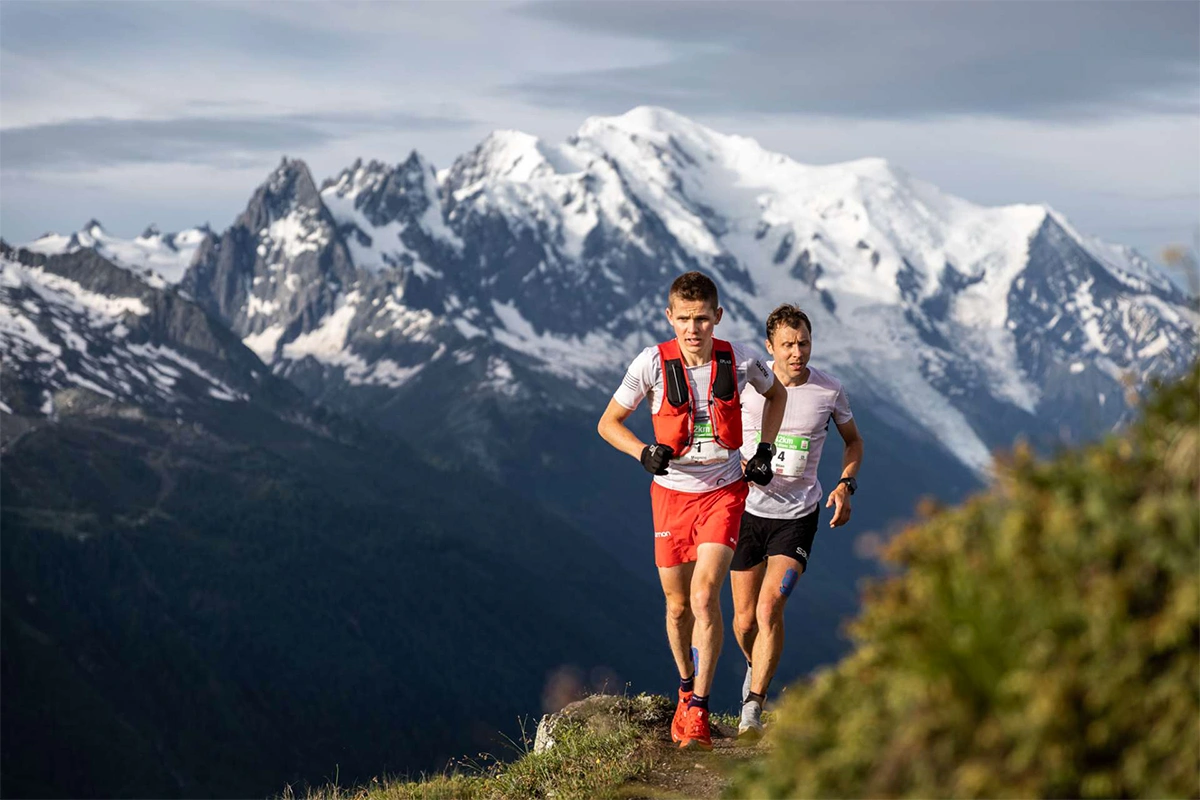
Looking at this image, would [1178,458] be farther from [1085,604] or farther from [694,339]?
[694,339]

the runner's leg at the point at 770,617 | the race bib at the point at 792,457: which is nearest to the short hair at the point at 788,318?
the race bib at the point at 792,457

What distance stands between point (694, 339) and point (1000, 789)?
8.60 m

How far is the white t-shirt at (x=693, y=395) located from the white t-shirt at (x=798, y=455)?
1.57 m

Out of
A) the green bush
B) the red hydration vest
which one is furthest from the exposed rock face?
the green bush

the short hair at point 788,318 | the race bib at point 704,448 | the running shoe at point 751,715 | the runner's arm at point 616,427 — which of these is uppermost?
the short hair at point 788,318

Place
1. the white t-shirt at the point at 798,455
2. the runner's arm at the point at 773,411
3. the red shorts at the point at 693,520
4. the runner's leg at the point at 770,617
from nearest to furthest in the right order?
the red shorts at the point at 693,520 < the runner's arm at the point at 773,411 < the runner's leg at the point at 770,617 < the white t-shirt at the point at 798,455

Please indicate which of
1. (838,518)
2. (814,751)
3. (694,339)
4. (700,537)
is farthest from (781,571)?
(814,751)

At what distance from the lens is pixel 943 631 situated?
19.1 ft

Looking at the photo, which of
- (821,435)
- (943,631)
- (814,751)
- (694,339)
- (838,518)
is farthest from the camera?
(821,435)

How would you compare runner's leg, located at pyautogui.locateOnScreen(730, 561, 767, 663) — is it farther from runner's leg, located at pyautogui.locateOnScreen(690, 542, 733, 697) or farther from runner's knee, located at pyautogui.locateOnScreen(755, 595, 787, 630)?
runner's leg, located at pyautogui.locateOnScreen(690, 542, 733, 697)

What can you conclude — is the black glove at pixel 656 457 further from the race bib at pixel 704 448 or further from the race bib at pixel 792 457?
the race bib at pixel 792 457

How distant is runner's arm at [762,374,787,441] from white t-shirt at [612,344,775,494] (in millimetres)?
444

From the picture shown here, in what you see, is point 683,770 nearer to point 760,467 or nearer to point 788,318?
point 760,467

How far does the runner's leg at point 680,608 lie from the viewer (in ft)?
48.3
